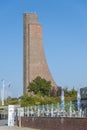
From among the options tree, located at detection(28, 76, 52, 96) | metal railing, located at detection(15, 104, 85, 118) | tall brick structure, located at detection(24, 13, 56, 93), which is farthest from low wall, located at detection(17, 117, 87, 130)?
tall brick structure, located at detection(24, 13, 56, 93)

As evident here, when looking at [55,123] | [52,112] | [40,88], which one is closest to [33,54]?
[40,88]

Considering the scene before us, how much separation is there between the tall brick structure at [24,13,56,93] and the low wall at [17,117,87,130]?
404 ft

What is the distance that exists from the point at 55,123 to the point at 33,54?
145 metres

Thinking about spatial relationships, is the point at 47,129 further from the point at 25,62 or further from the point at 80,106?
the point at 25,62

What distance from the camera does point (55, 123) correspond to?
48.6 metres

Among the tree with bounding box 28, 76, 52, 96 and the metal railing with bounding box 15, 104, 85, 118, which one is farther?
the tree with bounding box 28, 76, 52, 96

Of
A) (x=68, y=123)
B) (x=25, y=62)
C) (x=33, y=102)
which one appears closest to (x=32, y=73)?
(x=25, y=62)

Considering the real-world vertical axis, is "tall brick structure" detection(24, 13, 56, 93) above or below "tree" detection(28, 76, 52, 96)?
above

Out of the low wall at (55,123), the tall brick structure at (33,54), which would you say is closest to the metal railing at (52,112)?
the low wall at (55,123)

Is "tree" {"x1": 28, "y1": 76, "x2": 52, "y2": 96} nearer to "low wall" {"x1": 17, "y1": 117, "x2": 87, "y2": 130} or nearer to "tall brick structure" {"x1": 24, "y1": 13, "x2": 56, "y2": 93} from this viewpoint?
"tall brick structure" {"x1": 24, "y1": 13, "x2": 56, "y2": 93}

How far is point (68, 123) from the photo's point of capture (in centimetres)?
4447

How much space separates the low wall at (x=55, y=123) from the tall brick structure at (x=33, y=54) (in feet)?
404

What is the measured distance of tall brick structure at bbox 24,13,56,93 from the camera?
616 ft

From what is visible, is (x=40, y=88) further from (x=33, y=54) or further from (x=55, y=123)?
(x=55, y=123)
